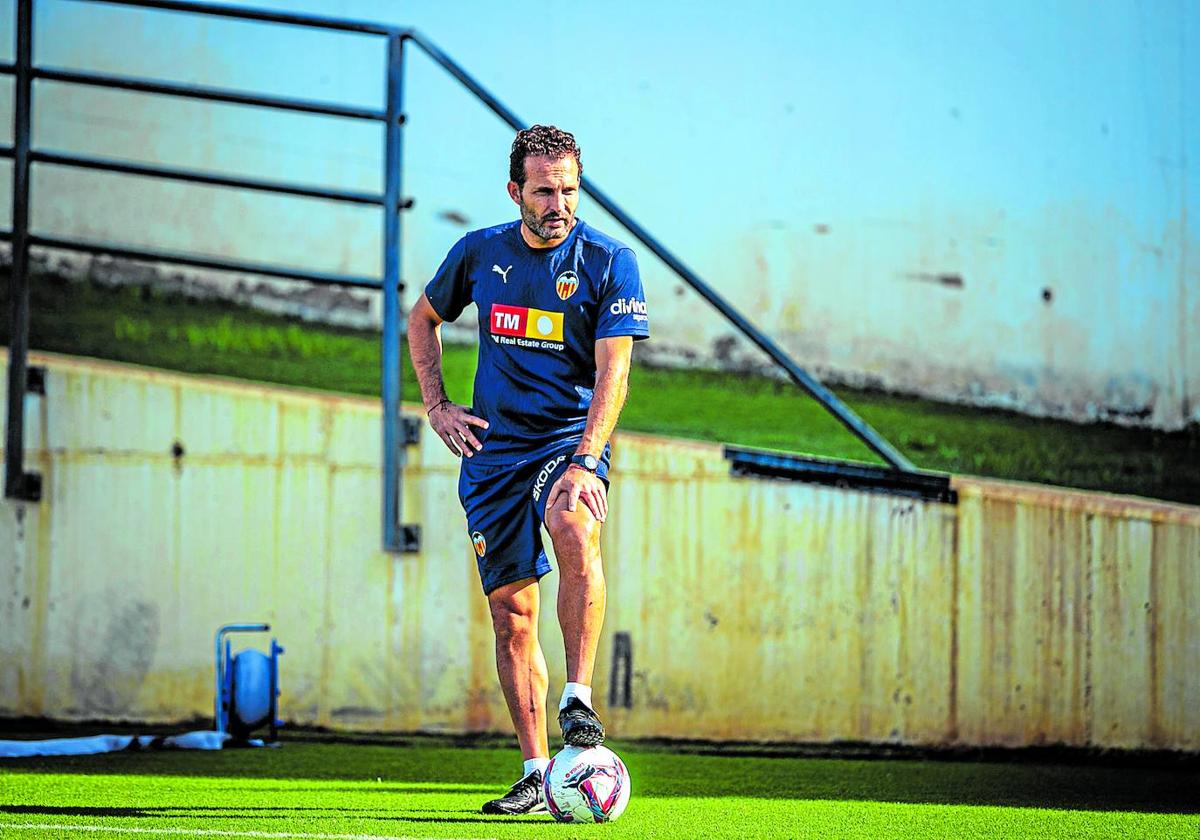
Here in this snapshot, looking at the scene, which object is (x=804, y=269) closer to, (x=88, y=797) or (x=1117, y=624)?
(x=1117, y=624)

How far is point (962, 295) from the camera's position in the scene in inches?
272

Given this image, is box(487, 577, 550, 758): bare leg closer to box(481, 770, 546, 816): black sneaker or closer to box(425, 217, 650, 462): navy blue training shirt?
box(481, 770, 546, 816): black sneaker

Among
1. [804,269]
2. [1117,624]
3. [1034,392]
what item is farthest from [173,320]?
[1117,624]

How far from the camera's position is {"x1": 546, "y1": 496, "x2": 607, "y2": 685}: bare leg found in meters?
3.73

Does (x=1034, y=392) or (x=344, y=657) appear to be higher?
(x=1034, y=392)

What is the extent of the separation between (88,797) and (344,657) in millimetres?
2241

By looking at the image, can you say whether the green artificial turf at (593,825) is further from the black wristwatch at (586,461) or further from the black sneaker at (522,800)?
the black wristwatch at (586,461)

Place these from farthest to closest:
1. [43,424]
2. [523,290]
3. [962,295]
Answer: [962,295] → [43,424] → [523,290]

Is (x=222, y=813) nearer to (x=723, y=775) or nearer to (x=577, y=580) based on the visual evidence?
(x=577, y=580)

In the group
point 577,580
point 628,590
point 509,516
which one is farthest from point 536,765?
point 628,590

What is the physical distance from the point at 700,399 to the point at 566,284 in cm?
351

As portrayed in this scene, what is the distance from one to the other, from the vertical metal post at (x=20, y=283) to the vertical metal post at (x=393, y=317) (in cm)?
146

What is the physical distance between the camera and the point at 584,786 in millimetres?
3559

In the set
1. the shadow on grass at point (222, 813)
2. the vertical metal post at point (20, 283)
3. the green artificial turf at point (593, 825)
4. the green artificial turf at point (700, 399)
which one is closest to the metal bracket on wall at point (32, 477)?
the vertical metal post at point (20, 283)
